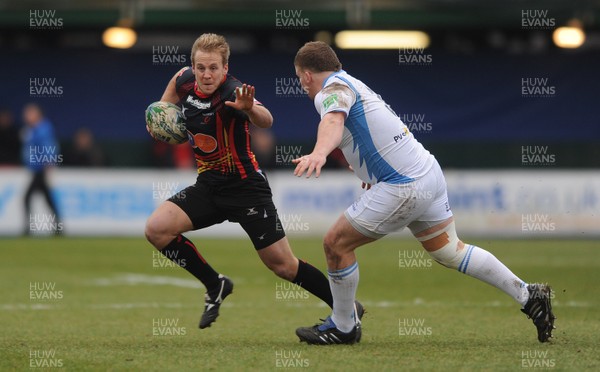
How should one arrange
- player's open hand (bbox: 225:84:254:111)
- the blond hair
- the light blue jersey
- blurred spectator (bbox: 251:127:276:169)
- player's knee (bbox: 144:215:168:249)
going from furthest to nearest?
blurred spectator (bbox: 251:127:276:169), player's knee (bbox: 144:215:168:249), the blond hair, the light blue jersey, player's open hand (bbox: 225:84:254:111)

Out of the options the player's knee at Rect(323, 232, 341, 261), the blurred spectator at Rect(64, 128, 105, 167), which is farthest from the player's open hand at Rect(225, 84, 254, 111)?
the blurred spectator at Rect(64, 128, 105, 167)

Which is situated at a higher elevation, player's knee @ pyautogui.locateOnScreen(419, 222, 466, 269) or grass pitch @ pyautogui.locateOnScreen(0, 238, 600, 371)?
player's knee @ pyautogui.locateOnScreen(419, 222, 466, 269)

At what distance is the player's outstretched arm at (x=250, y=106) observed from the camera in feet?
23.8

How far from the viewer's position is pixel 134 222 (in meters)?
20.5

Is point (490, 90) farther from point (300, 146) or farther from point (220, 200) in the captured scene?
point (220, 200)

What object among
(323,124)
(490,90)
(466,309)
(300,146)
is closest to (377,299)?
(466,309)

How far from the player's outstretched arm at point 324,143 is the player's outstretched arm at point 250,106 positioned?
580 millimetres

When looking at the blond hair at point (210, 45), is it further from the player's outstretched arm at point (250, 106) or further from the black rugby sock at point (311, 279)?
the black rugby sock at point (311, 279)

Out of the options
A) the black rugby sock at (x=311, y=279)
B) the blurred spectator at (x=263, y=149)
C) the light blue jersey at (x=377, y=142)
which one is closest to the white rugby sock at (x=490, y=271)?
the light blue jersey at (x=377, y=142)

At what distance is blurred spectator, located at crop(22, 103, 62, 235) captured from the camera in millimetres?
19594

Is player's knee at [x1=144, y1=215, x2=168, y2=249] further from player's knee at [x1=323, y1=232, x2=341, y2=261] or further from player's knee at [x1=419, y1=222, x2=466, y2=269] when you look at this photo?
player's knee at [x1=419, y1=222, x2=466, y2=269]

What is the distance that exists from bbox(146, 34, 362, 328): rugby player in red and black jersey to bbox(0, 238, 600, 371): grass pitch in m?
0.66

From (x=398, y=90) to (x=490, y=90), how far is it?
2.40 meters

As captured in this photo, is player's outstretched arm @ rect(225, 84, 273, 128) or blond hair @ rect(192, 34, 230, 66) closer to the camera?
player's outstretched arm @ rect(225, 84, 273, 128)
